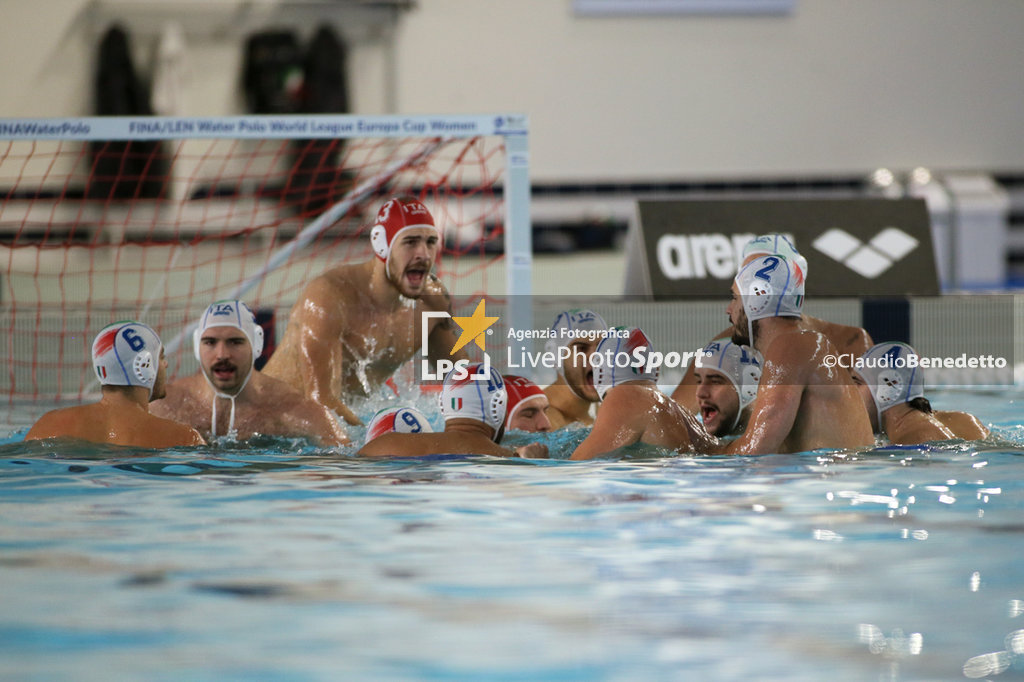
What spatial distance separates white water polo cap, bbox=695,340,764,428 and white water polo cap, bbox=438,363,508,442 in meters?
0.80

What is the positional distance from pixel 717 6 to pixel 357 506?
973 cm

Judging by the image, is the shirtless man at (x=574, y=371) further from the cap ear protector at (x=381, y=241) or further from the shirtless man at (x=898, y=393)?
the shirtless man at (x=898, y=393)

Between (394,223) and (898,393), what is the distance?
212 cm

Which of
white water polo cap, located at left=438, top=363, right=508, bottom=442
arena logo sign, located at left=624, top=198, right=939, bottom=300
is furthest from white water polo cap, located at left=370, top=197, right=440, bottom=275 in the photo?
arena logo sign, located at left=624, top=198, right=939, bottom=300

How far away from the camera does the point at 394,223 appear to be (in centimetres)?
475

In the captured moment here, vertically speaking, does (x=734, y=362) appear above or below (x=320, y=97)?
below

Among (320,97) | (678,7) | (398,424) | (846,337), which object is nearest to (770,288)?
(846,337)

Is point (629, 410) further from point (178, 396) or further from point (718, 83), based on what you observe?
point (718, 83)

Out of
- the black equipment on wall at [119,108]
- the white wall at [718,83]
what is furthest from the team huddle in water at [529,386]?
the white wall at [718,83]

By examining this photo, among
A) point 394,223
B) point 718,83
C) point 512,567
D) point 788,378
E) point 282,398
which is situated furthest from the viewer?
point 718,83

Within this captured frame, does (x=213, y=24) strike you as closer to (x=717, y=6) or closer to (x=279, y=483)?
(x=717, y=6)

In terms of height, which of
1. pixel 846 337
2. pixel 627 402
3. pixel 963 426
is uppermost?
pixel 846 337

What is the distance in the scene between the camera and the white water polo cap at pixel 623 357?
11.9 ft

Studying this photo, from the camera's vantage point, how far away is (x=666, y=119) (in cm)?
1177
